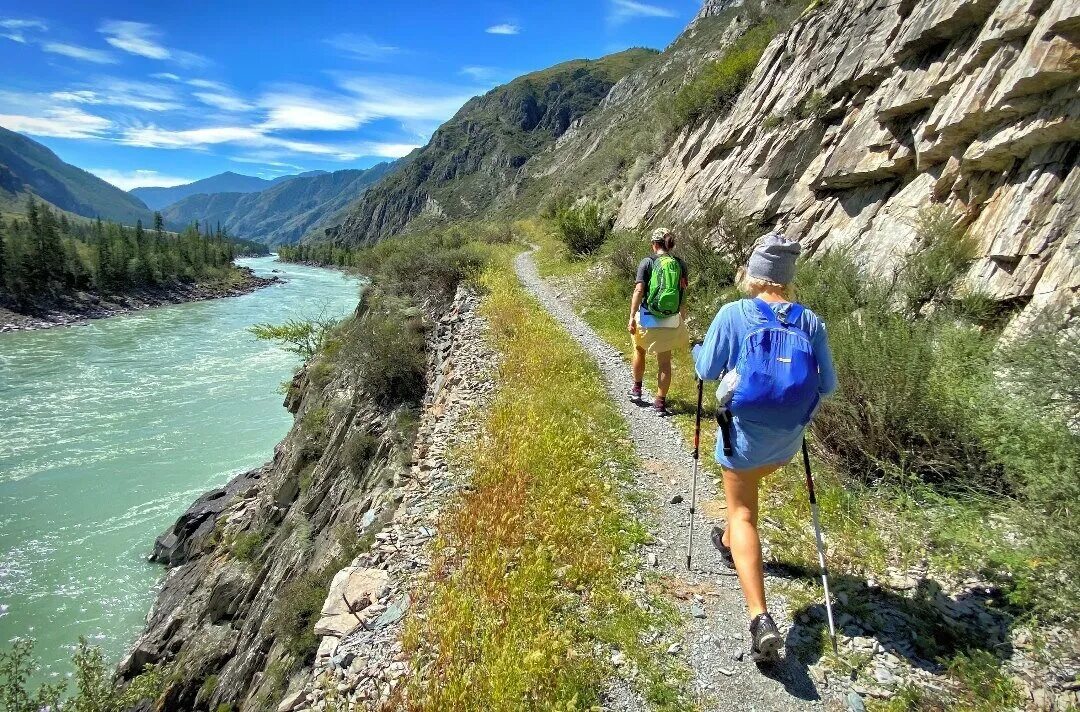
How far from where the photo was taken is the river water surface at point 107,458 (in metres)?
16.8

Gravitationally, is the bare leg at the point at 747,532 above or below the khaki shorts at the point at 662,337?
below

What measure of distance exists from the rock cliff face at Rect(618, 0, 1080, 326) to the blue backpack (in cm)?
435

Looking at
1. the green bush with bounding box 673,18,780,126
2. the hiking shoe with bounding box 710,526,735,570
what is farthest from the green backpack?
the green bush with bounding box 673,18,780,126

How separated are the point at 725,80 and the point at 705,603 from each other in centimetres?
2026

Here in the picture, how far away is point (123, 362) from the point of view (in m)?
39.6

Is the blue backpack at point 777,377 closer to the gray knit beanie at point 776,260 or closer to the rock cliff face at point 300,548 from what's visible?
the gray knit beanie at point 776,260

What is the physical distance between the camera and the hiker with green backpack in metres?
7.55

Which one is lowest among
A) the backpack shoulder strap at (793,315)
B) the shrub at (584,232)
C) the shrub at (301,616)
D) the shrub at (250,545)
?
the shrub at (250,545)

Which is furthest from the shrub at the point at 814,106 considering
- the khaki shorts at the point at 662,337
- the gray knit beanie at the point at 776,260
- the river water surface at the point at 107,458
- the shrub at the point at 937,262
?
the river water surface at the point at 107,458

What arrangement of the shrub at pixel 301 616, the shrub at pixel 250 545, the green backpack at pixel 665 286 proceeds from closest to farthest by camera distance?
1. the shrub at pixel 301 616
2. the green backpack at pixel 665 286
3. the shrub at pixel 250 545

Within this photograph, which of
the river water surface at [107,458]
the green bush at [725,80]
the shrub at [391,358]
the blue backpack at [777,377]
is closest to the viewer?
the blue backpack at [777,377]

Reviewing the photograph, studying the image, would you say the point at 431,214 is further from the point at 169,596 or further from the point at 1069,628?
the point at 1069,628

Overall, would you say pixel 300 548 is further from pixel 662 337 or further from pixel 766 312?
pixel 766 312

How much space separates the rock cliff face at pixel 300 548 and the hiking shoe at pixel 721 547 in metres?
2.65
